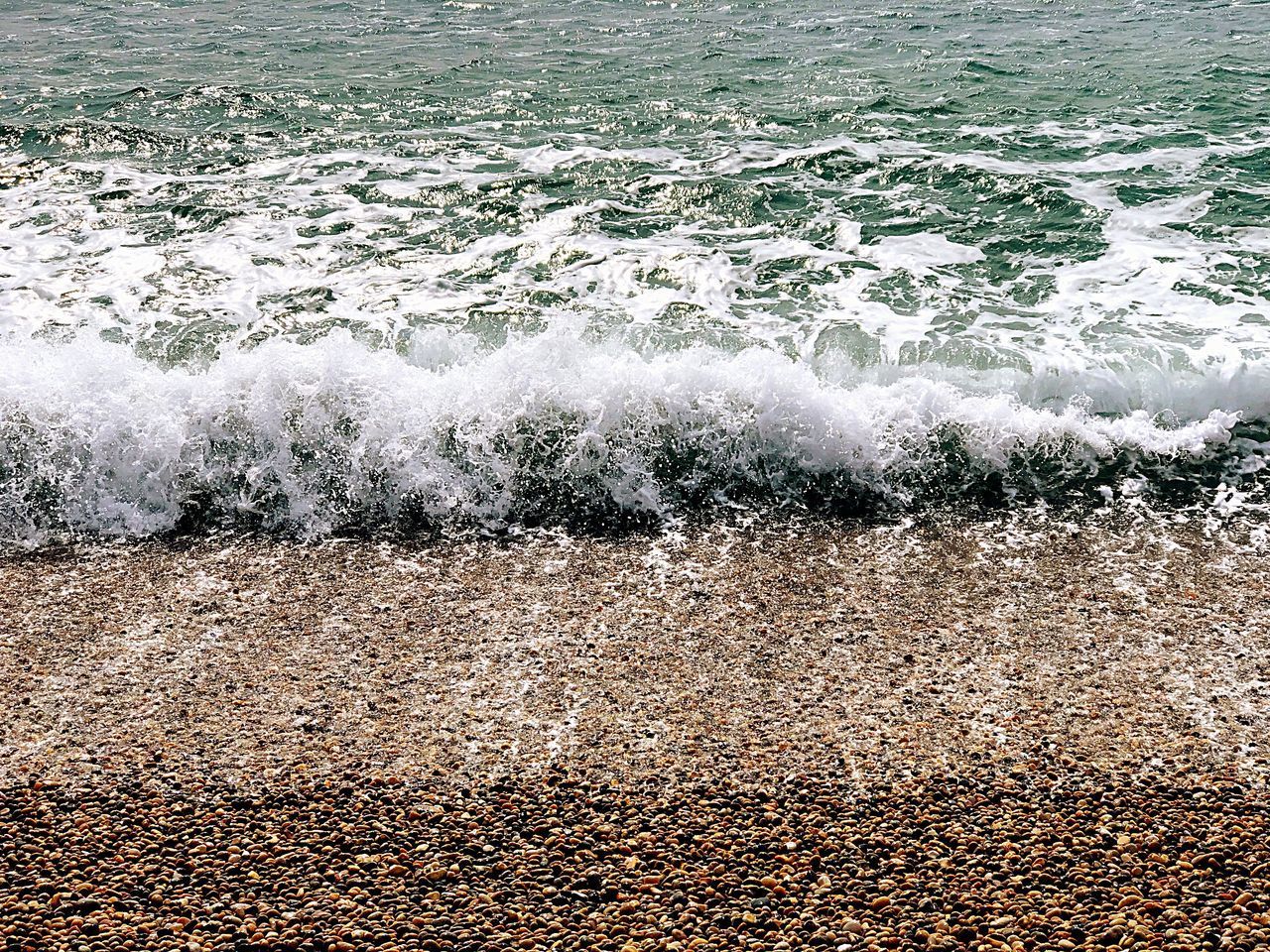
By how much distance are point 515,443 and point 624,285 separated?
2403 millimetres

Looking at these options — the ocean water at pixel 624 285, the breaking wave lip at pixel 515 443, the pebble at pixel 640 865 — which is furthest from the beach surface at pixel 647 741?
the ocean water at pixel 624 285

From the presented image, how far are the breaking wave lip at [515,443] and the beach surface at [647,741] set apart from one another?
0.35 m

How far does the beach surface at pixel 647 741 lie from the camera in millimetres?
3286

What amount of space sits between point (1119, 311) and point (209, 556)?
588 centimetres

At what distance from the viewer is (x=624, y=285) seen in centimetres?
793

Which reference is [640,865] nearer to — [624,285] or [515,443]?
[515,443]

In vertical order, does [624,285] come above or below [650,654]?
above

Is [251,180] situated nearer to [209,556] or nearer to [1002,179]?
[209,556]

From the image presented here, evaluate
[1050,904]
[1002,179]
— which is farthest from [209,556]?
[1002,179]

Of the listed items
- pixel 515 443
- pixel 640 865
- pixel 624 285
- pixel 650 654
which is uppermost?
pixel 624 285

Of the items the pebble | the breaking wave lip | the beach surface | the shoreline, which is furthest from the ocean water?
the pebble

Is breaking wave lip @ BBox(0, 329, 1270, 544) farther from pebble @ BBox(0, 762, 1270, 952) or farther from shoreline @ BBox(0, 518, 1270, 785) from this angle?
pebble @ BBox(0, 762, 1270, 952)

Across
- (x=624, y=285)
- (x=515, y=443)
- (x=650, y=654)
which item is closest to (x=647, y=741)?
(x=650, y=654)

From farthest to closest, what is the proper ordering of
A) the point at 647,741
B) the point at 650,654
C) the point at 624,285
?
1. the point at 624,285
2. the point at 650,654
3. the point at 647,741
